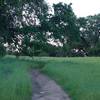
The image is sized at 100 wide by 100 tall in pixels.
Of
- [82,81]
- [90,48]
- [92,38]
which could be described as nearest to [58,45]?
[82,81]

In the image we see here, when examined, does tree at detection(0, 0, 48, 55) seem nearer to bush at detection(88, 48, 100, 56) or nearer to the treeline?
the treeline

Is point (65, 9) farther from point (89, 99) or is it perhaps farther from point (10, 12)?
point (89, 99)

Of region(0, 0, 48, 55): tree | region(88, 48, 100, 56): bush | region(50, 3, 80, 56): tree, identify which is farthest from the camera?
region(88, 48, 100, 56): bush

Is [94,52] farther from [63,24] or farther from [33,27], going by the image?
[33,27]

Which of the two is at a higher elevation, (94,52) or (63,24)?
(63,24)

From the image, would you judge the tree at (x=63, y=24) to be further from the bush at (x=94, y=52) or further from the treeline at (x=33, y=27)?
the bush at (x=94, y=52)

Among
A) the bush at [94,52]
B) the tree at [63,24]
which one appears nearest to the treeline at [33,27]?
the tree at [63,24]

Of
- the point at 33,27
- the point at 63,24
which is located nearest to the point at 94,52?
the point at 63,24

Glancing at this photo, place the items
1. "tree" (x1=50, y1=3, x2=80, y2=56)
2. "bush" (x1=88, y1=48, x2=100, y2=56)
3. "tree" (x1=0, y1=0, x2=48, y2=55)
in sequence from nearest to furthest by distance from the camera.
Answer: "tree" (x1=0, y1=0, x2=48, y2=55) → "tree" (x1=50, y1=3, x2=80, y2=56) → "bush" (x1=88, y1=48, x2=100, y2=56)

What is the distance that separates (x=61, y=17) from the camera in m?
35.6

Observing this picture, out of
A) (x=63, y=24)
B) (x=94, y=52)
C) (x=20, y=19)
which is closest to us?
(x=20, y=19)

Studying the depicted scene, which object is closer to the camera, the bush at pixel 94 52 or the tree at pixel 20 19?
the tree at pixel 20 19

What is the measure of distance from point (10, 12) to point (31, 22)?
3.97 meters

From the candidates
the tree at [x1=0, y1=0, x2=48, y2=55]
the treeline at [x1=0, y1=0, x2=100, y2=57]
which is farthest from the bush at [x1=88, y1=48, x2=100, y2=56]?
the tree at [x1=0, y1=0, x2=48, y2=55]
